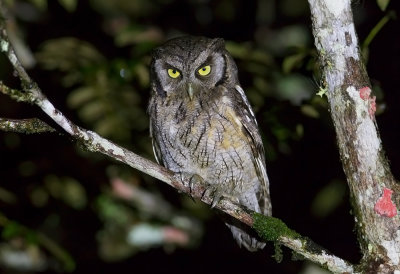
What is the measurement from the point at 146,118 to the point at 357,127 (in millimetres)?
1523

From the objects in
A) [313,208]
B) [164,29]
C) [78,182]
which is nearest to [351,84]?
[313,208]

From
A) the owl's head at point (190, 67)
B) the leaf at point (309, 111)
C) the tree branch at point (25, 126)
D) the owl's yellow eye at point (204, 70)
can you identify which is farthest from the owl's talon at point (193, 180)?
the tree branch at point (25, 126)

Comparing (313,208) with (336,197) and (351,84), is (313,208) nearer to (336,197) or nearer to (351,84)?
(336,197)

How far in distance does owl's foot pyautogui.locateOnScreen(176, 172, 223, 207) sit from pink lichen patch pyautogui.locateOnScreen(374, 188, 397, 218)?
0.69m

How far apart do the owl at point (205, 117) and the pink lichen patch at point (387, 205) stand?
0.82m

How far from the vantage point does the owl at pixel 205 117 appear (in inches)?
111

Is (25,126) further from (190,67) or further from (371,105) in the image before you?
(371,105)

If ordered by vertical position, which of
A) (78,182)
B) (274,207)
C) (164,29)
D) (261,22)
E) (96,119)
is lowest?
(78,182)

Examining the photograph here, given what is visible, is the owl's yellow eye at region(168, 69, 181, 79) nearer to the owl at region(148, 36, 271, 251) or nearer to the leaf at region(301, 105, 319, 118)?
the owl at region(148, 36, 271, 251)

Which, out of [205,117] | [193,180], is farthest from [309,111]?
[193,180]

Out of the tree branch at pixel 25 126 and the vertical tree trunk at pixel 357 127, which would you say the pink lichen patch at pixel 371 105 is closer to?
the vertical tree trunk at pixel 357 127

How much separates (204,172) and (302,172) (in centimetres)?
90

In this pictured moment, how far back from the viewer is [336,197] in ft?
10.6

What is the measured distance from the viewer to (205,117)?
2.81m
